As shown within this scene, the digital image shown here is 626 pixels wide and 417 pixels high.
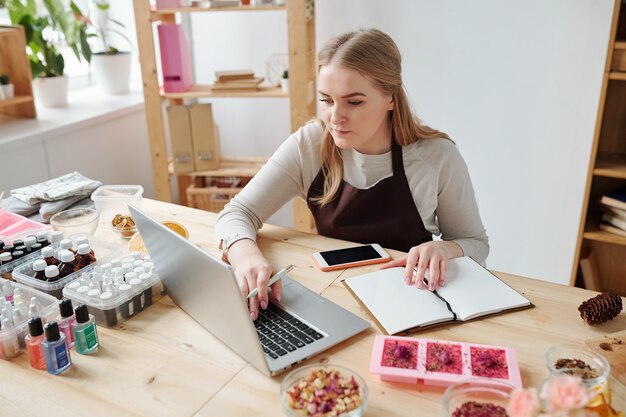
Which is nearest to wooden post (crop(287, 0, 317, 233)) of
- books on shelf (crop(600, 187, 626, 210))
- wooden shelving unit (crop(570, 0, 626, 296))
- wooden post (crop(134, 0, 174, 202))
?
wooden post (crop(134, 0, 174, 202))

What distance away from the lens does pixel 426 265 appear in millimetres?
1292

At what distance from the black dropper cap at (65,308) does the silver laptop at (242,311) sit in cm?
19

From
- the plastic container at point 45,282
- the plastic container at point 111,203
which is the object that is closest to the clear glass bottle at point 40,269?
the plastic container at point 45,282

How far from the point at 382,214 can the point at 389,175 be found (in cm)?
11

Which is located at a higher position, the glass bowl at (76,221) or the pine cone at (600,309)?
the glass bowl at (76,221)

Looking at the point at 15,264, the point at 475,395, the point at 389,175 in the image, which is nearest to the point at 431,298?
the point at 475,395

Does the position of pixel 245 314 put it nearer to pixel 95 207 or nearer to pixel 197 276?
pixel 197 276

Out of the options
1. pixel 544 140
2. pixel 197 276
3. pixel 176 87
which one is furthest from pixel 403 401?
pixel 176 87

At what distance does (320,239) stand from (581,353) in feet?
2.46

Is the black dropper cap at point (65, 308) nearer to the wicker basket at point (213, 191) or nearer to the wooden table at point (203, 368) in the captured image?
the wooden table at point (203, 368)

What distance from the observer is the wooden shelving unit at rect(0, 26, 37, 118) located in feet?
8.27

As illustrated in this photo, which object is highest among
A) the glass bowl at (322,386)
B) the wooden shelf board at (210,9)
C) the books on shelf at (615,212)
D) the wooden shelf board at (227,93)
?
the wooden shelf board at (210,9)

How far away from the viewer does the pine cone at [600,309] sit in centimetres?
110

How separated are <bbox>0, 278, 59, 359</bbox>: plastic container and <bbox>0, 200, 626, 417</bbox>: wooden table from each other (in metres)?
0.02
